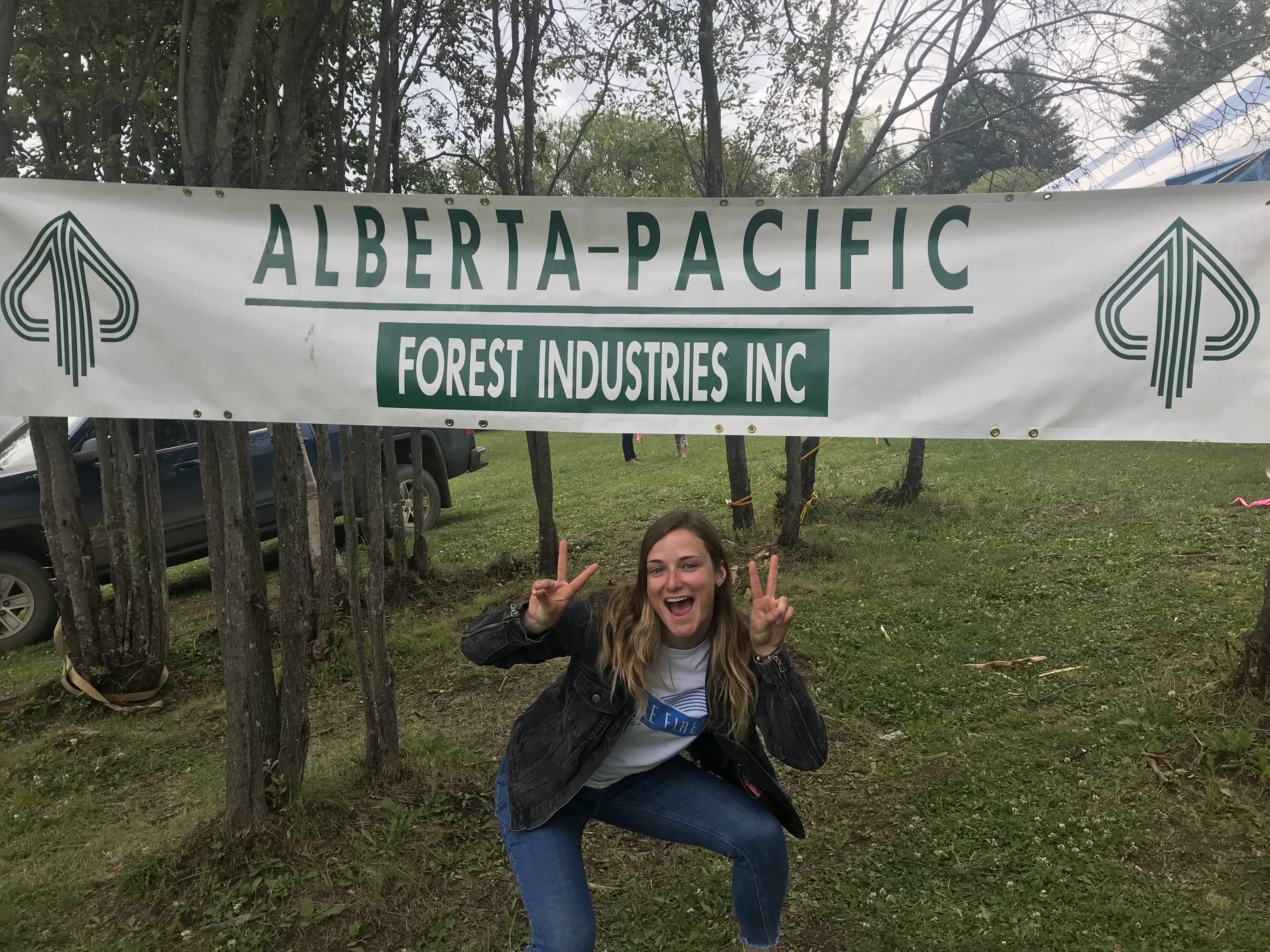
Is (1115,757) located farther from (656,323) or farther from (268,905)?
(268,905)

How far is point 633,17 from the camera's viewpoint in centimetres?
676

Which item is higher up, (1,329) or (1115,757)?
(1,329)

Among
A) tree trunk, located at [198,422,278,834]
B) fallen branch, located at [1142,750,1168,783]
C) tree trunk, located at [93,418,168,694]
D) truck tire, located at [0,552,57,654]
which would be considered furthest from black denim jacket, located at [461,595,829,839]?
truck tire, located at [0,552,57,654]

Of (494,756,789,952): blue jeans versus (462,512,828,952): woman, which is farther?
(462,512,828,952): woman

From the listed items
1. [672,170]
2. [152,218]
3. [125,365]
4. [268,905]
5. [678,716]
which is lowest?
[268,905]

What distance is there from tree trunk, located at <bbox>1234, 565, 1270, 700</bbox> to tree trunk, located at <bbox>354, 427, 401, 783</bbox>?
367 centimetres

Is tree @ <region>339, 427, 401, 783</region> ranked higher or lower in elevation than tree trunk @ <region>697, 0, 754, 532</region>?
lower

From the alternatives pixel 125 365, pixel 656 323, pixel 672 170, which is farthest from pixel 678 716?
pixel 672 170

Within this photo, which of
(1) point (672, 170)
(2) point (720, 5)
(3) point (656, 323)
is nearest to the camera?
(3) point (656, 323)

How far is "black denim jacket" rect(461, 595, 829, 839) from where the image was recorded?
2.39 m

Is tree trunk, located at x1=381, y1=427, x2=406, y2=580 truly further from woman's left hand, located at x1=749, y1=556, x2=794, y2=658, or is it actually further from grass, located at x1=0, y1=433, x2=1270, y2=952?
woman's left hand, located at x1=749, y1=556, x2=794, y2=658

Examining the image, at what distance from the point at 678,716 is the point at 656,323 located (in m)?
→ 1.13

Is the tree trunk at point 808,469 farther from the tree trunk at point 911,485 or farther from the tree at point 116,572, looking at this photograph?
the tree at point 116,572

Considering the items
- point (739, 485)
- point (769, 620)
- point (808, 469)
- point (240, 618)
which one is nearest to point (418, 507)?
point (739, 485)
